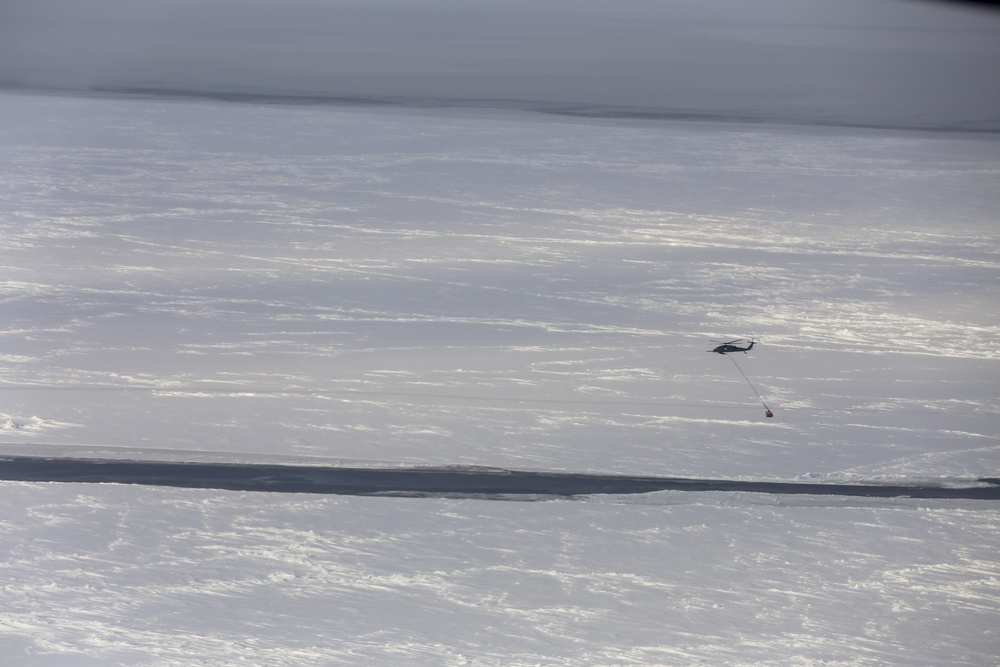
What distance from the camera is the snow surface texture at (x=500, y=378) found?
1.83 metres

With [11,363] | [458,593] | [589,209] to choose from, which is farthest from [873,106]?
[11,363]

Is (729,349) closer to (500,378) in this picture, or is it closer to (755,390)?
(755,390)

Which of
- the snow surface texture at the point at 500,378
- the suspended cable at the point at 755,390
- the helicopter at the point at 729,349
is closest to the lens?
the snow surface texture at the point at 500,378

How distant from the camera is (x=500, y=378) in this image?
8.18 ft

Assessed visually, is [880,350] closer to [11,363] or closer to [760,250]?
[760,250]

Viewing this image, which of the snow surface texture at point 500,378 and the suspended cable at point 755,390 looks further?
Answer: the suspended cable at point 755,390

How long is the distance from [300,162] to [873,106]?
2267 millimetres

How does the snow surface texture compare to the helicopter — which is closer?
the snow surface texture

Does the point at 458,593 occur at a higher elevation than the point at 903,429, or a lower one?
lower

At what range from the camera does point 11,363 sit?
255cm

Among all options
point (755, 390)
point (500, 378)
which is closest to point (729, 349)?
point (755, 390)

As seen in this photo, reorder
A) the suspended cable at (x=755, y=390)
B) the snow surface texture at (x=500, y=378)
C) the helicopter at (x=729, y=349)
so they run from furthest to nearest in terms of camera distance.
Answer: the helicopter at (x=729, y=349) → the suspended cable at (x=755, y=390) → the snow surface texture at (x=500, y=378)

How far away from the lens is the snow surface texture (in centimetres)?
183

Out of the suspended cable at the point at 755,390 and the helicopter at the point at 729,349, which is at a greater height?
the helicopter at the point at 729,349
